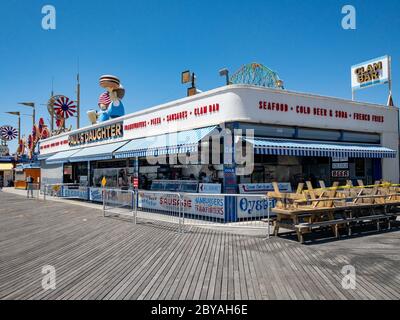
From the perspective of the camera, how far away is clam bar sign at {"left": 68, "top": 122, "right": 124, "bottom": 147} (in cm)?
1827

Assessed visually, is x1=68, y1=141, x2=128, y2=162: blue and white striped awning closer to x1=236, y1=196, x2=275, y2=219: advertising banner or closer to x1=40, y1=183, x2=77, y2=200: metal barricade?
x1=40, y1=183, x2=77, y2=200: metal barricade

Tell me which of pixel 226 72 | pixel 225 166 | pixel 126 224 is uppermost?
pixel 226 72

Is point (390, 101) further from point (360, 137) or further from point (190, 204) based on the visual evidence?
point (190, 204)

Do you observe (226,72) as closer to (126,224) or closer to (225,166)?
(225,166)

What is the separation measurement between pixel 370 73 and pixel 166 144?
14.1 meters

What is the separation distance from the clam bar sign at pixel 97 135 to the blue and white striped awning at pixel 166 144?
2.33m

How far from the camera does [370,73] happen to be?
1891cm

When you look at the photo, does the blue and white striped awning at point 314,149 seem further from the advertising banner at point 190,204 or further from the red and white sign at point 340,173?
the advertising banner at point 190,204

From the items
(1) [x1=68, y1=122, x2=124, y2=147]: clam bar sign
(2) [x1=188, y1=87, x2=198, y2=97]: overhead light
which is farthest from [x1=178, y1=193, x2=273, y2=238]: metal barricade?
(1) [x1=68, y1=122, x2=124, y2=147]: clam bar sign

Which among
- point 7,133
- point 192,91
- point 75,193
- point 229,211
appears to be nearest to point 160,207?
point 229,211

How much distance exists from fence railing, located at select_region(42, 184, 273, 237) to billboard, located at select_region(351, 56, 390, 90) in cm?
1301
